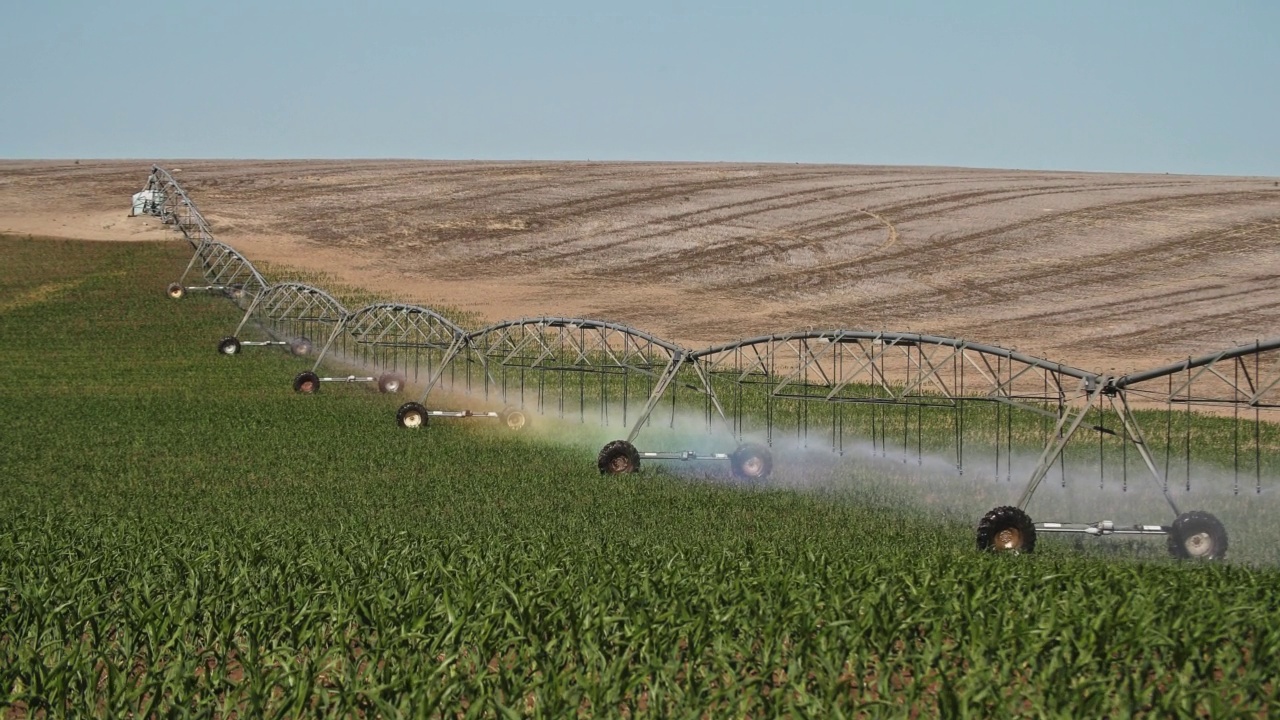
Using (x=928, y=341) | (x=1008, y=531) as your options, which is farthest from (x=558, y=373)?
(x=1008, y=531)

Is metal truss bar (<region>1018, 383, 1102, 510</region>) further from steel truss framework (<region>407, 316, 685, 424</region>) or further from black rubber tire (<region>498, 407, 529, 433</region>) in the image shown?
black rubber tire (<region>498, 407, 529, 433</region>)

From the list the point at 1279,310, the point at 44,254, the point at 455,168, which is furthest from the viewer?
the point at 455,168

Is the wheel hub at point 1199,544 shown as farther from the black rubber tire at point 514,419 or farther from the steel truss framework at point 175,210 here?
the steel truss framework at point 175,210

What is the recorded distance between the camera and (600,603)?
465 inches

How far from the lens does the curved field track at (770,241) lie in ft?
186

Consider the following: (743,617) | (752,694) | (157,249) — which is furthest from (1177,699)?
(157,249)

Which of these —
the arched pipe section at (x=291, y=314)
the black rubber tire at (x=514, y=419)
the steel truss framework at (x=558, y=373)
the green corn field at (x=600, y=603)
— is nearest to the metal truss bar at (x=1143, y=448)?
the green corn field at (x=600, y=603)

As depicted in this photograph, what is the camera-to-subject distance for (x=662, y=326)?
57.3m

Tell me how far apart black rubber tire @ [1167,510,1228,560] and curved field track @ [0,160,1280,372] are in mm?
25885

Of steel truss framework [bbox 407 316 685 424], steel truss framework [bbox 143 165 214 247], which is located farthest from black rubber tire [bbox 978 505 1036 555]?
steel truss framework [bbox 143 165 214 247]

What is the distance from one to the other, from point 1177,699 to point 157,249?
72683mm

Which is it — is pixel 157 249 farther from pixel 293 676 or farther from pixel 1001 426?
pixel 293 676

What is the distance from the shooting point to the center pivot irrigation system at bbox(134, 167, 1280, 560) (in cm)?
2042

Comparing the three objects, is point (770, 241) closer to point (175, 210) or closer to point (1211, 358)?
point (175, 210)
